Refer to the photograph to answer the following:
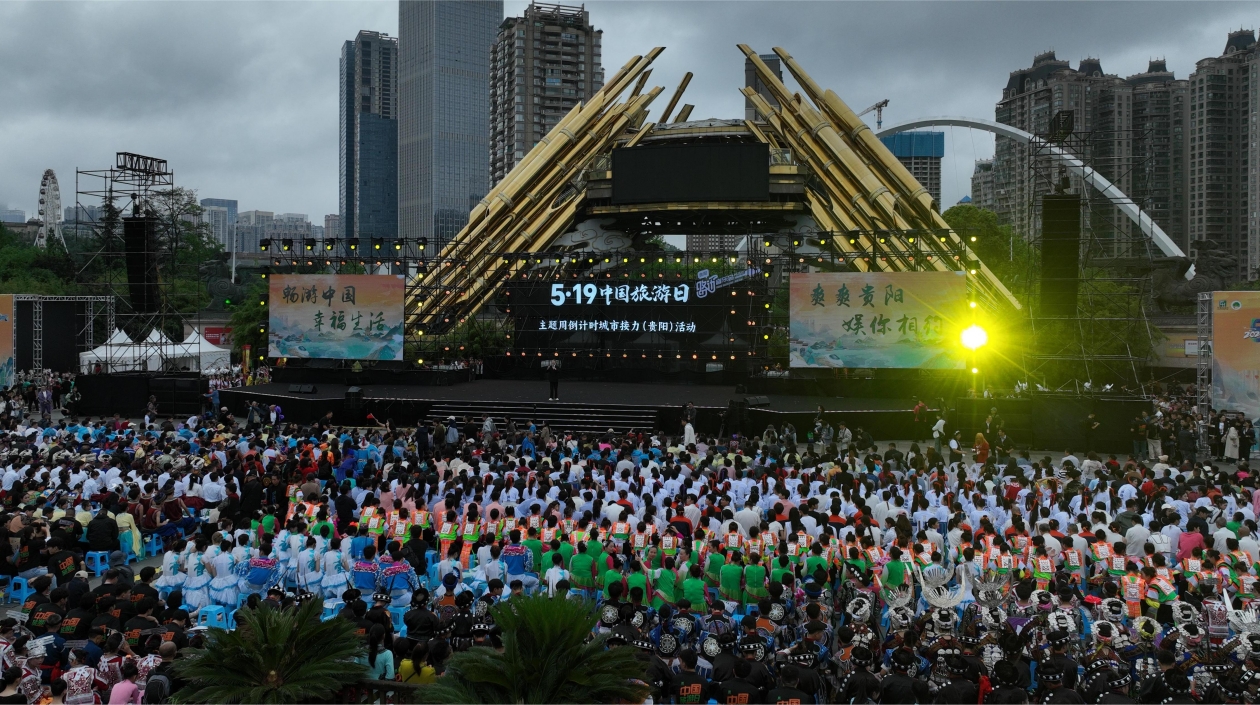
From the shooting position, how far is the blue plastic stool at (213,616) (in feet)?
29.7

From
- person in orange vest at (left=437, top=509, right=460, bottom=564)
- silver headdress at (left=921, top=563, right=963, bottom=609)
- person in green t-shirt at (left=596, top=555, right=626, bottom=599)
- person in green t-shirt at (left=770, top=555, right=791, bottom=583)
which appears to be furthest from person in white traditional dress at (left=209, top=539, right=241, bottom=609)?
silver headdress at (left=921, top=563, right=963, bottom=609)

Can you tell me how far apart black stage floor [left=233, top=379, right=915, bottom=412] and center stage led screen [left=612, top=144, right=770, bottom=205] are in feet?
34.6

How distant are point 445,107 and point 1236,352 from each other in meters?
117

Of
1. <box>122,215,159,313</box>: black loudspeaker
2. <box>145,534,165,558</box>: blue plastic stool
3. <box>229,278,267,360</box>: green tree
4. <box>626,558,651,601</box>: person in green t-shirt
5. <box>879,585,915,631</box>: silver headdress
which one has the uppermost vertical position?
<box>122,215,159,313</box>: black loudspeaker

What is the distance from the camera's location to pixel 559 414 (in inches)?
993

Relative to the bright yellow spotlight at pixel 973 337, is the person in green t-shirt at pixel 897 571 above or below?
below

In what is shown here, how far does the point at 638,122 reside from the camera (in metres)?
44.5

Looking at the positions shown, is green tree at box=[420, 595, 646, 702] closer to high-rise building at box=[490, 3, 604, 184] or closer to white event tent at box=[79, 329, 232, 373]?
white event tent at box=[79, 329, 232, 373]

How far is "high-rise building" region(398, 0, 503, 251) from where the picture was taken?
123938 millimetres

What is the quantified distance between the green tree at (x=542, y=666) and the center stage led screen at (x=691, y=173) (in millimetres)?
33431

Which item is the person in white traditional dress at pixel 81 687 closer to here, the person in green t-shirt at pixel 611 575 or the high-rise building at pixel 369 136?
the person in green t-shirt at pixel 611 575

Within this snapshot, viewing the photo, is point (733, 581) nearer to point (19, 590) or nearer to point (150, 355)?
point (19, 590)

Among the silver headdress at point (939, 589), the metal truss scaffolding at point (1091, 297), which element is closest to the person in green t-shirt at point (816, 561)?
the silver headdress at point (939, 589)

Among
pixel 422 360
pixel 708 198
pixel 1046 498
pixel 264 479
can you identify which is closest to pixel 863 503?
pixel 1046 498
